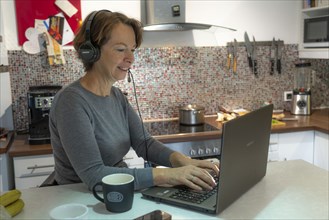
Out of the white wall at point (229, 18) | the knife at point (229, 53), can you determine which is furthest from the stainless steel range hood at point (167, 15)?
the knife at point (229, 53)

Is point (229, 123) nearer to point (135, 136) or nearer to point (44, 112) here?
point (135, 136)

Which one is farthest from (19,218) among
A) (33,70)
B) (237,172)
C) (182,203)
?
(33,70)

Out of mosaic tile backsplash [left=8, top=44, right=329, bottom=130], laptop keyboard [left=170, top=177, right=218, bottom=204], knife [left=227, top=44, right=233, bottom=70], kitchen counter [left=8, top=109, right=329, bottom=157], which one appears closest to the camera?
laptop keyboard [left=170, top=177, right=218, bottom=204]

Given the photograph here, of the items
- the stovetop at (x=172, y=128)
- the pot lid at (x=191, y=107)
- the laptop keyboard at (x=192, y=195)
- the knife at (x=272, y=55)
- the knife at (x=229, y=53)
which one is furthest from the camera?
the knife at (x=272, y=55)

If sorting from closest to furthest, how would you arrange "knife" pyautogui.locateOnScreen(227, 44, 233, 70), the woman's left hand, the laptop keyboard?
the laptop keyboard
the woman's left hand
"knife" pyautogui.locateOnScreen(227, 44, 233, 70)

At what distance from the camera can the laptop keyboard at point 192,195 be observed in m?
1.14

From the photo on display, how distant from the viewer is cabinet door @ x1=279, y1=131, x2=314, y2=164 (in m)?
2.65

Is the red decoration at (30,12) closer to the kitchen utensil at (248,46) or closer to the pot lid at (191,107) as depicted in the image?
the pot lid at (191,107)

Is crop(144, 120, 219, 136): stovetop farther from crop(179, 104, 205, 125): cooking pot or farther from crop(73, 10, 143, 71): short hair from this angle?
crop(73, 10, 143, 71): short hair

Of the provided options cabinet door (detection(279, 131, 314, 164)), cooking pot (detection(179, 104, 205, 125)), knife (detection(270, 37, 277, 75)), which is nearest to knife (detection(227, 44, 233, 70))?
knife (detection(270, 37, 277, 75))

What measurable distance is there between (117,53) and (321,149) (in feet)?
5.83

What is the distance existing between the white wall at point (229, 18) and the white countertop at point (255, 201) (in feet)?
5.54

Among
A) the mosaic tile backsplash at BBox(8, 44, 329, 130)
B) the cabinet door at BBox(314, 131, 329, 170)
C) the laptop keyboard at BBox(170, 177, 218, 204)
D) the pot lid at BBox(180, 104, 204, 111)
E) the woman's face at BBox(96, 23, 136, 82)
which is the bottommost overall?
the cabinet door at BBox(314, 131, 329, 170)

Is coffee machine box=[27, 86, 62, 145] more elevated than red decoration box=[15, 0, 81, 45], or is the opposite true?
red decoration box=[15, 0, 81, 45]
